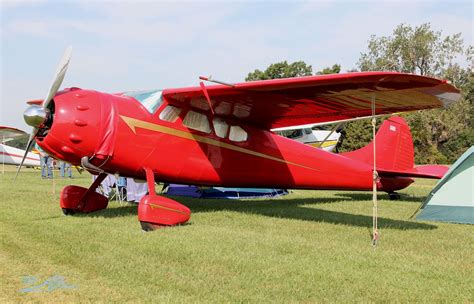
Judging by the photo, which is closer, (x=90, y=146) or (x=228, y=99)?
(x=90, y=146)

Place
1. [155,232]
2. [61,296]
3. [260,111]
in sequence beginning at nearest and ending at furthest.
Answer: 1. [61,296]
2. [155,232]
3. [260,111]

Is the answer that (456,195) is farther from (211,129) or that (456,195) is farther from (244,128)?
(211,129)

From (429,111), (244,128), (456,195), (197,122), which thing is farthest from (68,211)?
(429,111)

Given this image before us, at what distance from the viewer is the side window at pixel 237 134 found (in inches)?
362

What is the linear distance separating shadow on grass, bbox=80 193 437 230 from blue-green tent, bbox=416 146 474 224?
0.71 m

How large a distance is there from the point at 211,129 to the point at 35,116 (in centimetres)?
339

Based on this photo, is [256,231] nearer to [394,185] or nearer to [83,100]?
[83,100]

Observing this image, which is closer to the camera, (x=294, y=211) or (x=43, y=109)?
(x=43, y=109)

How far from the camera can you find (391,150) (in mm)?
12344

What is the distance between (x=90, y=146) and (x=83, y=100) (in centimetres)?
76

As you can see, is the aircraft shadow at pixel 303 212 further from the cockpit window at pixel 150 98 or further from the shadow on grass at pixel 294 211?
the cockpit window at pixel 150 98

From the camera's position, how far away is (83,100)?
23.0ft

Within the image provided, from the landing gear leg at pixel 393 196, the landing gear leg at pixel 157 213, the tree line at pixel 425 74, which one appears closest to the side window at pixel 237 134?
the landing gear leg at pixel 157 213

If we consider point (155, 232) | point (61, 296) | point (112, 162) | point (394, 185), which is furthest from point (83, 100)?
point (394, 185)
